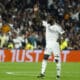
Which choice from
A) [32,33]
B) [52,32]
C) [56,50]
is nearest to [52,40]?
[52,32]

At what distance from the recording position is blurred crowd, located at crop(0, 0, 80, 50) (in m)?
28.8

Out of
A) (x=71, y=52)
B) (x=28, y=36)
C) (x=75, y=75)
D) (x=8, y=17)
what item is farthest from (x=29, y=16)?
(x=75, y=75)

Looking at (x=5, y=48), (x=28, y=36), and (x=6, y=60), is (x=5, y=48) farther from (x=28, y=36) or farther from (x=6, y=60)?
(x=28, y=36)

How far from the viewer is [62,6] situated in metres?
33.5

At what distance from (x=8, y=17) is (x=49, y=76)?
13.5m

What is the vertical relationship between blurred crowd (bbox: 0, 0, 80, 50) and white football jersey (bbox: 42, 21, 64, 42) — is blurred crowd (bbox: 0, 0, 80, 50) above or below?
above

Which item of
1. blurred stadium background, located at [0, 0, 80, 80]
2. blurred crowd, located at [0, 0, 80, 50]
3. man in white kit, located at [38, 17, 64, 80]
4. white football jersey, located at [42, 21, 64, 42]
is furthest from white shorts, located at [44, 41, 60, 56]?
blurred crowd, located at [0, 0, 80, 50]

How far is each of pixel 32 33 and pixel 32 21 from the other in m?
2.76

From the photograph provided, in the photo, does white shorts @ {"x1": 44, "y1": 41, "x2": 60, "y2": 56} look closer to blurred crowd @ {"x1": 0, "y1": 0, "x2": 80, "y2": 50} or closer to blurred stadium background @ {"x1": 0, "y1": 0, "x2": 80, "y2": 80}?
blurred stadium background @ {"x1": 0, "y1": 0, "x2": 80, "y2": 80}

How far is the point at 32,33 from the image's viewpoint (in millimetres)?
29312

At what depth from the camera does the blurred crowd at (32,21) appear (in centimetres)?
2875

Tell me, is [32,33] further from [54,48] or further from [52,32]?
[54,48]

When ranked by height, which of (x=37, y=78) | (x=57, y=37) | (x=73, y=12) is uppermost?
(x=73, y=12)

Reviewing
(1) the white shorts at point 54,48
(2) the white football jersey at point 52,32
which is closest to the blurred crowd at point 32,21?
(2) the white football jersey at point 52,32
